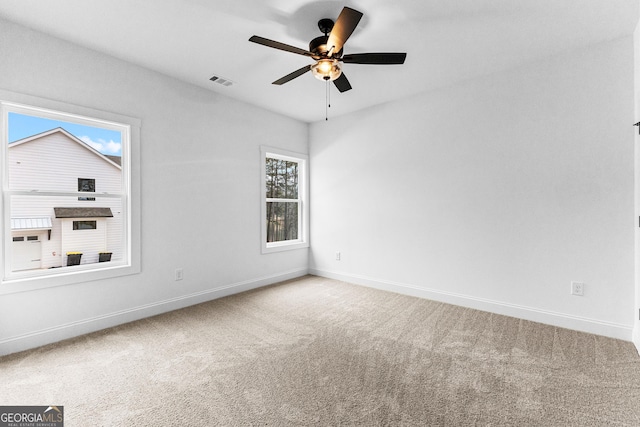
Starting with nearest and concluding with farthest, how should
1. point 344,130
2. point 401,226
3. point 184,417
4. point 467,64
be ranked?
point 184,417 < point 467,64 < point 401,226 < point 344,130

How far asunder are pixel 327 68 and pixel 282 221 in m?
2.97

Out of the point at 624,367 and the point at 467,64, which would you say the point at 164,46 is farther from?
the point at 624,367

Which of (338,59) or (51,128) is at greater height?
(338,59)

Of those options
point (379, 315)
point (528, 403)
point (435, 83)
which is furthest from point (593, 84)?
point (379, 315)

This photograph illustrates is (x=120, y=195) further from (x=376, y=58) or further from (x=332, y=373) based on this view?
(x=376, y=58)

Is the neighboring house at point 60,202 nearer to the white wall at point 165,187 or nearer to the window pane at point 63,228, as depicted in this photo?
the window pane at point 63,228

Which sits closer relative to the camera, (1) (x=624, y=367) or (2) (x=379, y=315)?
(1) (x=624, y=367)

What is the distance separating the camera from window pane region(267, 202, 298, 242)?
4728mm

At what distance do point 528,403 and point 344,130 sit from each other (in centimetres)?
395

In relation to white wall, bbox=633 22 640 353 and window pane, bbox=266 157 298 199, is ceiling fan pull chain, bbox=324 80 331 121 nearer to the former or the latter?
window pane, bbox=266 157 298 199

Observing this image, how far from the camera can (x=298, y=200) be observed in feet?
17.0

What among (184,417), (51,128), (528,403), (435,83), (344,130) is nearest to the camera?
(184,417)

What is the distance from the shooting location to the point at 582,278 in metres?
2.82

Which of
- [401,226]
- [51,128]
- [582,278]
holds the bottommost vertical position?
[582,278]
